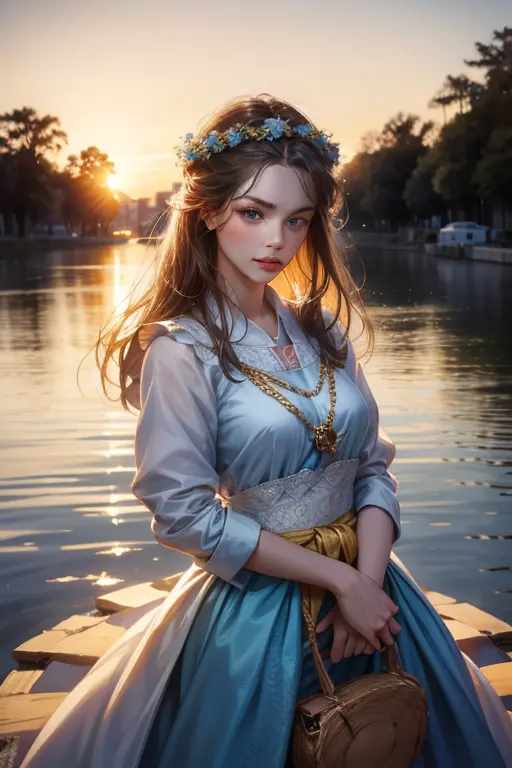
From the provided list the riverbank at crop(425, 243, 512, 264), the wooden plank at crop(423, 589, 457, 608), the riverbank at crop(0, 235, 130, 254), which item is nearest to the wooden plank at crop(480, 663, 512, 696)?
the wooden plank at crop(423, 589, 457, 608)

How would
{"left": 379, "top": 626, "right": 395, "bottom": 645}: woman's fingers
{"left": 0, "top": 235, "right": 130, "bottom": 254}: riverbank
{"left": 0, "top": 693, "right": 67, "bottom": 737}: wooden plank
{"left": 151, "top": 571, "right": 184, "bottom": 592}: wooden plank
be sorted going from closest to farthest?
{"left": 379, "top": 626, "right": 395, "bottom": 645}: woman's fingers < {"left": 0, "top": 693, "right": 67, "bottom": 737}: wooden plank < {"left": 151, "top": 571, "right": 184, "bottom": 592}: wooden plank < {"left": 0, "top": 235, "right": 130, "bottom": 254}: riverbank

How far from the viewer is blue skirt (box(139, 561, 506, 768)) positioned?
98.7 inches

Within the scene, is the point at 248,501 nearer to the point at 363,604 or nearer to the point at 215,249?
the point at 363,604

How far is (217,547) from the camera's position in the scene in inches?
101

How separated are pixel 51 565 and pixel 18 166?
90.5 metres

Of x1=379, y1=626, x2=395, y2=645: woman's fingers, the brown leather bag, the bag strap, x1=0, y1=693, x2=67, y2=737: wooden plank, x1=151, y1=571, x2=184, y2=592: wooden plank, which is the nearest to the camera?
the brown leather bag

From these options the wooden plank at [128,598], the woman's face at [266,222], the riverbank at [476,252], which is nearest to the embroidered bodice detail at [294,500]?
the woman's face at [266,222]

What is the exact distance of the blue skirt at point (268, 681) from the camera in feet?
8.23

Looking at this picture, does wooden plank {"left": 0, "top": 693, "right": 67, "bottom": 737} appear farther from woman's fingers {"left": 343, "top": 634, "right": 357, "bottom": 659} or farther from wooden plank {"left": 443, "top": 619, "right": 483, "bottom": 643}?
wooden plank {"left": 443, "top": 619, "right": 483, "bottom": 643}

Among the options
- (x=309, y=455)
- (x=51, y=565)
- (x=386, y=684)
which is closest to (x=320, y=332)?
(x=309, y=455)

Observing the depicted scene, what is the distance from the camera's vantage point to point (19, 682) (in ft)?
11.8

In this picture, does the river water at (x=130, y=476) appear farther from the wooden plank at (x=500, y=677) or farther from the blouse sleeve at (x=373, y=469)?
the wooden plank at (x=500, y=677)

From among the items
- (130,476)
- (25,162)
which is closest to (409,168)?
(25,162)

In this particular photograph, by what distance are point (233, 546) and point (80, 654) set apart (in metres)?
1.32
